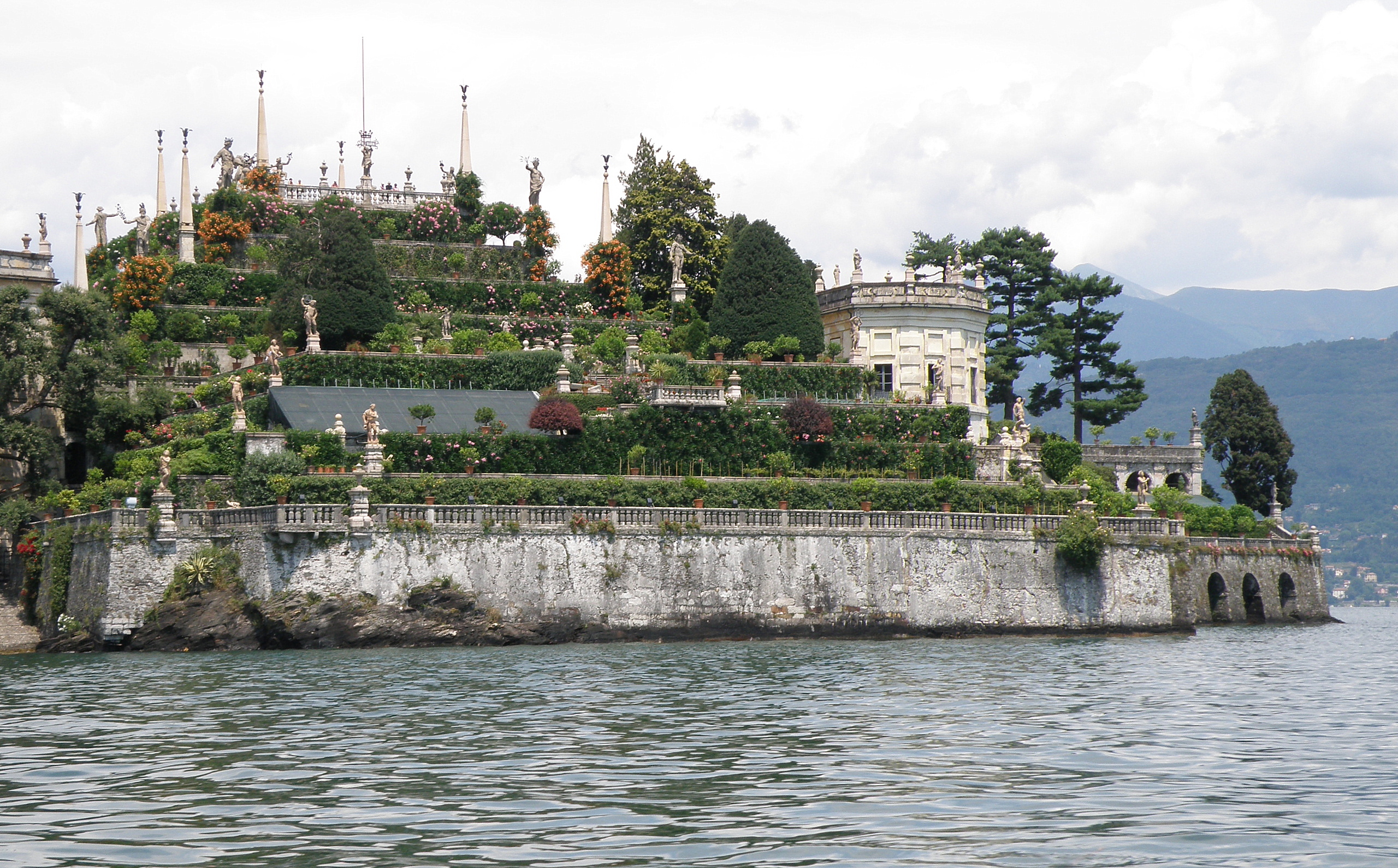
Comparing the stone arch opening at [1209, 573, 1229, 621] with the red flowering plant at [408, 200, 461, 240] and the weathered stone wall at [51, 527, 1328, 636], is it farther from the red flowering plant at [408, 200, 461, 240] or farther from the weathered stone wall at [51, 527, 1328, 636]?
the red flowering plant at [408, 200, 461, 240]

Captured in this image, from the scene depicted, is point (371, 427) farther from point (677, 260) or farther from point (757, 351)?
point (677, 260)

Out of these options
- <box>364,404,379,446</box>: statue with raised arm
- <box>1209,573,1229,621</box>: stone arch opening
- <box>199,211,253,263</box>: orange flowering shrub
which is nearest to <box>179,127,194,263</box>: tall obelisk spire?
<box>199,211,253,263</box>: orange flowering shrub

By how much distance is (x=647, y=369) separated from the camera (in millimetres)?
67625

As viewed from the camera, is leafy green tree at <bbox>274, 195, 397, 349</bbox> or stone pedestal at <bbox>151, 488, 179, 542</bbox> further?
leafy green tree at <bbox>274, 195, 397, 349</bbox>

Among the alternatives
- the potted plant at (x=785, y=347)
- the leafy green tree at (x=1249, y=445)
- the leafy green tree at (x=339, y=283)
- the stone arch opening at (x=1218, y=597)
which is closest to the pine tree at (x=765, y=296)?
the potted plant at (x=785, y=347)

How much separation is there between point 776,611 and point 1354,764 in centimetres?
3075

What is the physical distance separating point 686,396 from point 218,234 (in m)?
29.0

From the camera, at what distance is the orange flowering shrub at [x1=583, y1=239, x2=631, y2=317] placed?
79.8 meters

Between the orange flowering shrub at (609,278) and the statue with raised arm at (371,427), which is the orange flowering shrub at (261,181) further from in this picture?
the statue with raised arm at (371,427)

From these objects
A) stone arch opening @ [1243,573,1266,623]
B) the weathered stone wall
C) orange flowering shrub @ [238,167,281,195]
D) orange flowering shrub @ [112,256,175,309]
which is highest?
orange flowering shrub @ [238,167,281,195]

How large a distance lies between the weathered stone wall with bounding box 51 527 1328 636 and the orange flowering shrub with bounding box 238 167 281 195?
34.7m

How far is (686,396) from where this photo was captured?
6353 centimetres

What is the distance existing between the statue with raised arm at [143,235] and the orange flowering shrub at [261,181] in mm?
5329

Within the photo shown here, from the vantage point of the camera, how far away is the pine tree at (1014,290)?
295 ft
